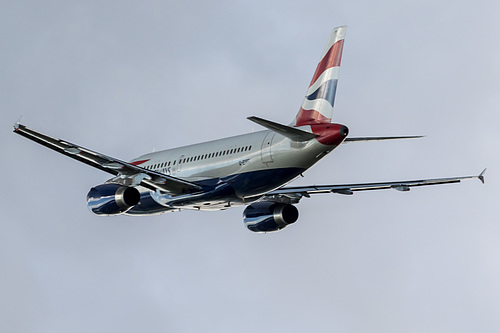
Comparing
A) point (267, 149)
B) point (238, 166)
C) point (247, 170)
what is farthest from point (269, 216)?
point (267, 149)

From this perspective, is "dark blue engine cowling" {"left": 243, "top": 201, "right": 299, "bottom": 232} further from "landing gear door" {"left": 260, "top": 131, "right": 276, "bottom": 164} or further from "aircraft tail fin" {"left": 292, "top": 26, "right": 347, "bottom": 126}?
"aircraft tail fin" {"left": 292, "top": 26, "right": 347, "bottom": 126}

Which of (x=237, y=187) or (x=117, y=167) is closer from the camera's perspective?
(x=117, y=167)

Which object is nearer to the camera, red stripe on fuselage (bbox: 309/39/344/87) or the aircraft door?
red stripe on fuselage (bbox: 309/39/344/87)

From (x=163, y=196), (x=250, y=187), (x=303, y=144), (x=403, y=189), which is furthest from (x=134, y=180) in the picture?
(x=403, y=189)

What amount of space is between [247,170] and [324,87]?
575cm

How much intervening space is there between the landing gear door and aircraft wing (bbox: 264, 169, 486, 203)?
6.17 meters

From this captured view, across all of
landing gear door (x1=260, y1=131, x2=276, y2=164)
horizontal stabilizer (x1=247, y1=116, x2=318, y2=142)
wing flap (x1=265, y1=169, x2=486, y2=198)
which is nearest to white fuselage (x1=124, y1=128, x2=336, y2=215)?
landing gear door (x1=260, y1=131, x2=276, y2=164)

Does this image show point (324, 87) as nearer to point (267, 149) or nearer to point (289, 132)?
point (289, 132)

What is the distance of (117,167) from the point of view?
1868 inches

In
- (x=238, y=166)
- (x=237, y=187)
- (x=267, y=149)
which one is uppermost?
(x=267, y=149)

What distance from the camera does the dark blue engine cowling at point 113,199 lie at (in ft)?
162

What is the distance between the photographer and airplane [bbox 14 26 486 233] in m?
44.8

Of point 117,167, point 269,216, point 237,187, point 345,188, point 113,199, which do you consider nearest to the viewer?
point 117,167

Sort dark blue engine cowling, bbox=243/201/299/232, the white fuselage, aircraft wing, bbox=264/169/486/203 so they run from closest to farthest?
the white fuselage < aircraft wing, bbox=264/169/486/203 < dark blue engine cowling, bbox=243/201/299/232
